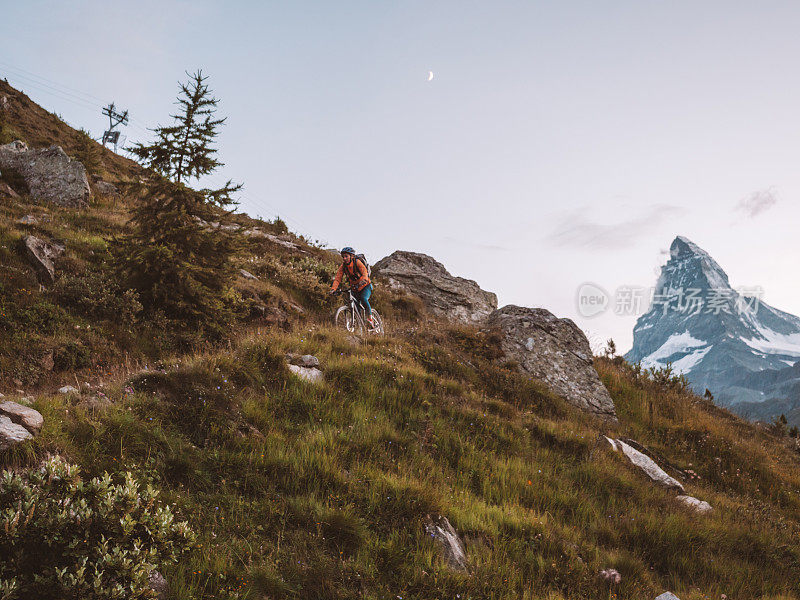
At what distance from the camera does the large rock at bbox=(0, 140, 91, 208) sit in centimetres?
1761

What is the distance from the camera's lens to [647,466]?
8.36 meters

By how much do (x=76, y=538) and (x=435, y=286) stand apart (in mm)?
20619

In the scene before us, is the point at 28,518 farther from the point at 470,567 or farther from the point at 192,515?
the point at 470,567

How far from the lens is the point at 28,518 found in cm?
300

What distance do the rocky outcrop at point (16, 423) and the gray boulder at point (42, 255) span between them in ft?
26.5

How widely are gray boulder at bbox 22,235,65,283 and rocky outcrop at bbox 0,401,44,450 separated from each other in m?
8.08

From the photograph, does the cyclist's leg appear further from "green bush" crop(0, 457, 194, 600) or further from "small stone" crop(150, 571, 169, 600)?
"small stone" crop(150, 571, 169, 600)

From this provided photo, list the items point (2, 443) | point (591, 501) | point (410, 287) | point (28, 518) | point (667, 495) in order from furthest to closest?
point (410, 287)
point (667, 495)
point (591, 501)
point (2, 443)
point (28, 518)

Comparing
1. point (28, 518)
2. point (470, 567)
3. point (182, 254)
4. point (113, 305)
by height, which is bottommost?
point (470, 567)

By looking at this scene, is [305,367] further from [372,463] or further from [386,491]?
[386,491]

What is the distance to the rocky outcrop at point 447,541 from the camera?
4.23m

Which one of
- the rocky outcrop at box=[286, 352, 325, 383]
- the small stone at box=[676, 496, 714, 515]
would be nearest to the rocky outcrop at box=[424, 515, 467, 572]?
the rocky outcrop at box=[286, 352, 325, 383]

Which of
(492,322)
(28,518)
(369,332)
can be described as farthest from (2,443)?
(492,322)

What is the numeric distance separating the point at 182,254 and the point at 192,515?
802 cm
